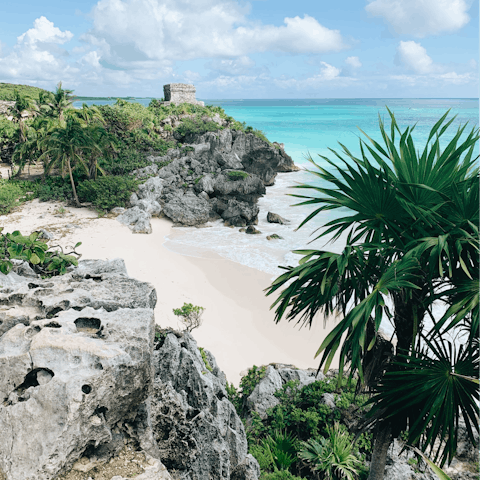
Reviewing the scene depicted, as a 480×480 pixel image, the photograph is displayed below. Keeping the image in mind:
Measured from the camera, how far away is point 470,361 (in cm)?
329

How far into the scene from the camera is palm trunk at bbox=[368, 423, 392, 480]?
164 inches

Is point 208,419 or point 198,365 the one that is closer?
point 208,419

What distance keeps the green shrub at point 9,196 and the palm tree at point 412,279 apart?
68.8ft

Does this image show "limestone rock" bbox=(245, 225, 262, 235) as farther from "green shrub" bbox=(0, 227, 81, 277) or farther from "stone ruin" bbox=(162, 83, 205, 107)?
"stone ruin" bbox=(162, 83, 205, 107)

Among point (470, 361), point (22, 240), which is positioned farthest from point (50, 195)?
point (470, 361)

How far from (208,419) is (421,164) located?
4.01 metres

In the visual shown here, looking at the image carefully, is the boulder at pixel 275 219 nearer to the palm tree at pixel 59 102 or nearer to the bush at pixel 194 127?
the bush at pixel 194 127

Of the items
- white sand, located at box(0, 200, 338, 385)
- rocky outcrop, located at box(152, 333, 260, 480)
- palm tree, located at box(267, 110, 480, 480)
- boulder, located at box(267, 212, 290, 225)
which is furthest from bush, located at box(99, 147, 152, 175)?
palm tree, located at box(267, 110, 480, 480)

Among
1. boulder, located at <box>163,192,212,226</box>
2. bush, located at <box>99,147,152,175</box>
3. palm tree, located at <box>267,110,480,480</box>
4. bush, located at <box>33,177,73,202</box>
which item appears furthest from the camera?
bush, located at <box>99,147,152,175</box>

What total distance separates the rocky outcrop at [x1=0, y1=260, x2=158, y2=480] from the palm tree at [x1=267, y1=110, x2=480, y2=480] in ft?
5.80

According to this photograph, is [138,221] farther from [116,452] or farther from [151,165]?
[116,452]

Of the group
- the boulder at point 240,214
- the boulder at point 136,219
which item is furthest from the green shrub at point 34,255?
the boulder at point 240,214

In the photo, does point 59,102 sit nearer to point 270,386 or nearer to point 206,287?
point 206,287

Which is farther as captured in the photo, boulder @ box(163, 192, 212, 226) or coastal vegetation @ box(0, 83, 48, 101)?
coastal vegetation @ box(0, 83, 48, 101)
